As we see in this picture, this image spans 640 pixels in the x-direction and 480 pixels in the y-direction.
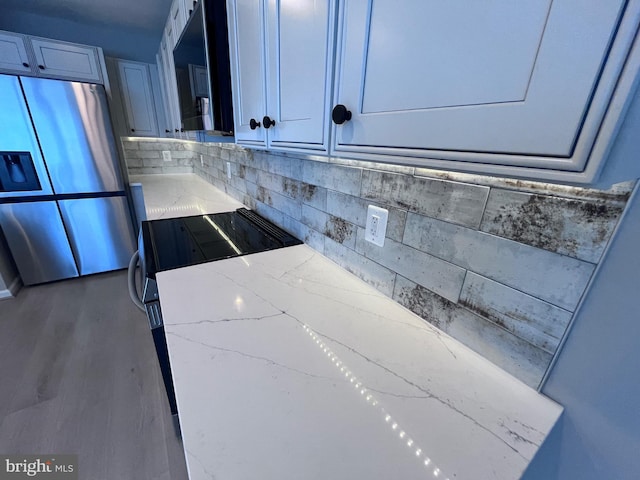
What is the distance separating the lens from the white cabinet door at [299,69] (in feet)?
1.87

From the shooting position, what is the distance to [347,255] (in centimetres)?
93

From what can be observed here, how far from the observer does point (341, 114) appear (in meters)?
0.53

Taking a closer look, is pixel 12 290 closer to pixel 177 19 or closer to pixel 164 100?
pixel 164 100

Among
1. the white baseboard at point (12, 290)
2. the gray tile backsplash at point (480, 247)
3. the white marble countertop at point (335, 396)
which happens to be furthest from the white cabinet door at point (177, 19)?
the white baseboard at point (12, 290)

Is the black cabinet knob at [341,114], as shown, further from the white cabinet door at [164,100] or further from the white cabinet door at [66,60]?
the white cabinet door at [66,60]

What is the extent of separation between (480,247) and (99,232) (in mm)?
3286

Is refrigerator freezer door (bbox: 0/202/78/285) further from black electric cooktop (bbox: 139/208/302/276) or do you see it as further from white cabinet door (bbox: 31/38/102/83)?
black electric cooktop (bbox: 139/208/302/276)

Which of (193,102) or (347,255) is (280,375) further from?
(193,102)

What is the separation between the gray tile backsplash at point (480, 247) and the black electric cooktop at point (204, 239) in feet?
1.31

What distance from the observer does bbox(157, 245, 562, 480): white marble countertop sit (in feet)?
1.27

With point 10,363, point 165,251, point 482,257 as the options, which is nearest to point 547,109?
point 482,257

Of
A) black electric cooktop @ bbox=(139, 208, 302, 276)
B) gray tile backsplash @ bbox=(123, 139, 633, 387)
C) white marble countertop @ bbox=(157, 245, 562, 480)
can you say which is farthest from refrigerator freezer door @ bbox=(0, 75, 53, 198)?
gray tile backsplash @ bbox=(123, 139, 633, 387)

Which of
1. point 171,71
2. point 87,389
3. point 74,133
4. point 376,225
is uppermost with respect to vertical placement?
point 171,71

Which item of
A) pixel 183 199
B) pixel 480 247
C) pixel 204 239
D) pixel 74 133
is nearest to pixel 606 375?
pixel 480 247
